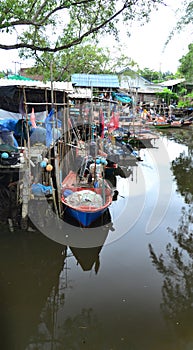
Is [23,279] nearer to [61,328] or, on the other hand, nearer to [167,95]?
[61,328]

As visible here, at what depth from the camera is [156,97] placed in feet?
96.1

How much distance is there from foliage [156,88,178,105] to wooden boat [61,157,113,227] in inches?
835

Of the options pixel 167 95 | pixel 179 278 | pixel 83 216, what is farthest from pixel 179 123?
pixel 179 278

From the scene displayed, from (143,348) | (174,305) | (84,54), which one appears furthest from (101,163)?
(84,54)

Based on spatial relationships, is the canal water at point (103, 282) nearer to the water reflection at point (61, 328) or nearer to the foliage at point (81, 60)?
the water reflection at point (61, 328)

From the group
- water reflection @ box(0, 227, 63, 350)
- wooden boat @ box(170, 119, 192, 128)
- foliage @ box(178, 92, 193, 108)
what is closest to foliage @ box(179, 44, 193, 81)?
wooden boat @ box(170, 119, 192, 128)

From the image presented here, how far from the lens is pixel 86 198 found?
21.4 feet

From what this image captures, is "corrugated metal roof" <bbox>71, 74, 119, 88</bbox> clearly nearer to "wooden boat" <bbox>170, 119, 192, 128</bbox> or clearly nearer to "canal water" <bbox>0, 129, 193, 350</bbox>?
"canal water" <bbox>0, 129, 193, 350</bbox>

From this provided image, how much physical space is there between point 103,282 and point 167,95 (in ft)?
82.4

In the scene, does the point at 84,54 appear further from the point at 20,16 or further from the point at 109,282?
the point at 109,282

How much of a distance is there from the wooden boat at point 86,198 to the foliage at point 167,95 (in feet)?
69.6

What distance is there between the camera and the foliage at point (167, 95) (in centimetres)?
2691

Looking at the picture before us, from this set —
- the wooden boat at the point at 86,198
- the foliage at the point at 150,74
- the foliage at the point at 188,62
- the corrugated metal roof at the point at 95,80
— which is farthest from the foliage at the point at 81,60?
the foliage at the point at 150,74

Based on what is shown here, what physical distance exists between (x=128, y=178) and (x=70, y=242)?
17.0 feet
